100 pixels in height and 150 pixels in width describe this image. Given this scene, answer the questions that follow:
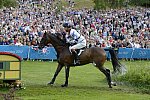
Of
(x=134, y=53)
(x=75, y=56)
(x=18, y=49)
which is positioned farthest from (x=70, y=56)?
(x=134, y=53)

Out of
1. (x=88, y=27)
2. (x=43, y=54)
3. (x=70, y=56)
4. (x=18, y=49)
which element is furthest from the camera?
(x=88, y=27)

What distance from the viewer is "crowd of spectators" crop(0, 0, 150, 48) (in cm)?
3478

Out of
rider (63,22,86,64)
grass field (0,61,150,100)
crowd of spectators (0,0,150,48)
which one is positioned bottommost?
grass field (0,61,150,100)

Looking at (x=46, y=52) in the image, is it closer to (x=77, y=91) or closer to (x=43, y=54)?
(x=43, y=54)

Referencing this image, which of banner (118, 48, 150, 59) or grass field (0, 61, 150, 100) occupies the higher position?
banner (118, 48, 150, 59)

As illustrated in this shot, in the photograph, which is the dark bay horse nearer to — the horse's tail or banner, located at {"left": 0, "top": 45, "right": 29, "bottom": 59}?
the horse's tail

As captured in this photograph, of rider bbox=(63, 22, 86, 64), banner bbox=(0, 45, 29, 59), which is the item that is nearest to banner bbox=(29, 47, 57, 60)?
banner bbox=(0, 45, 29, 59)

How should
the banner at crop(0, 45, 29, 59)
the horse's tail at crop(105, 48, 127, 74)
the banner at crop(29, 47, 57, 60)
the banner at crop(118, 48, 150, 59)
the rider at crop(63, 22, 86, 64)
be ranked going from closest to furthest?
the rider at crop(63, 22, 86, 64) → the horse's tail at crop(105, 48, 127, 74) → the banner at crop(0, 45, 29, 59) → the banner at crop(29, 47, 57, 60) → the banner at crop(118, 48, 150, 59)

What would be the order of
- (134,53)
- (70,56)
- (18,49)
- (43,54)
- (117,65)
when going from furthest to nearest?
(134,53)
(43,54)
(18,49)
(117,65)
(70,56)

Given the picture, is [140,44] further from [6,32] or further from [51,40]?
[51,40]

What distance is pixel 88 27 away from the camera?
4197 centimetres

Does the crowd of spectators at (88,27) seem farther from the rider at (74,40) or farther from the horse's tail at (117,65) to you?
the rider at (74,40)

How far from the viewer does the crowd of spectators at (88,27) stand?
3478 centimetres

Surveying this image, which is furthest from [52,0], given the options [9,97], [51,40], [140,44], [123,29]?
[9,97]
